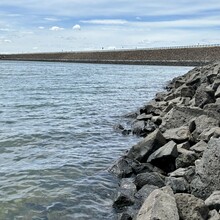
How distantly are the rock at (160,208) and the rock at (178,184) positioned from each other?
104 cm

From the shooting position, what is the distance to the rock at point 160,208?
203 inches

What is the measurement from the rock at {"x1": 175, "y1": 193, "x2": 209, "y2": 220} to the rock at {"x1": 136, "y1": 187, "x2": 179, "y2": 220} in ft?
0.50

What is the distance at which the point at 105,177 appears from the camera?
29.0 ft

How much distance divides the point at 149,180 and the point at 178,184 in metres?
0.76

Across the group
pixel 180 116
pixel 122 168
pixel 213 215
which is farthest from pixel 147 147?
pixel 213 215

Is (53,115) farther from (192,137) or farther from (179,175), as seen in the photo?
(179,175)

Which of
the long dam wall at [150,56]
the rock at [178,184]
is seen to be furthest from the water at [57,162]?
the long dam wall at [150,56]

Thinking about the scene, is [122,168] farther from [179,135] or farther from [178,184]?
[178,184]

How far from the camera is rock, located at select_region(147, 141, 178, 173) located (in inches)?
332

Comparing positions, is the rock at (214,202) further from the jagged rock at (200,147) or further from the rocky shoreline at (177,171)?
A: the jagged rock at (200,147)

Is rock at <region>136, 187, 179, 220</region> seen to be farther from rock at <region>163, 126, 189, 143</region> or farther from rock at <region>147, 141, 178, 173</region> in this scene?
rock at <region>163, 126, 189, 143</region>

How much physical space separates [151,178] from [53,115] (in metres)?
10.4

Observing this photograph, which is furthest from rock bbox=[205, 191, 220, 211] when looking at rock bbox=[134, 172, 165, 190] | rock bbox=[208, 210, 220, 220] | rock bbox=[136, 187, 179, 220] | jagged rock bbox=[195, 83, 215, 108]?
jagged rock bbox=[195, 83, 215, 108]

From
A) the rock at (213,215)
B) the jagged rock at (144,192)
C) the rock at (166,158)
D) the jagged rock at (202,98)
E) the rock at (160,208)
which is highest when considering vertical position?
the jagged rock at (202,98)
